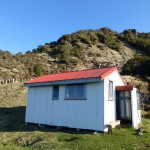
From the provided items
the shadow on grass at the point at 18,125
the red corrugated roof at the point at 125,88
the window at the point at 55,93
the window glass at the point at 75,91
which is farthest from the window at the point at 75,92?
the red corrugated roof at the point at 125,88

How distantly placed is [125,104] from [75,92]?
12.8ft

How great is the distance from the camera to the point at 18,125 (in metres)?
17.7

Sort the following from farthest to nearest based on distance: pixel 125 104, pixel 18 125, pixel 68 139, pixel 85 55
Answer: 1. pixel 85 55
2. pixel 18 125
3. pixel 125 104
4. pixel 68 139

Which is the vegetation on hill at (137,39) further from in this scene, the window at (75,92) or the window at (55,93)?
the window at (75,92)

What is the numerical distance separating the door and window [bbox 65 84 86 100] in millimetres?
3255

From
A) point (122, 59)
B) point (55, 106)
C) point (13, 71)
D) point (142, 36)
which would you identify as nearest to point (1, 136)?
point (55, 106)

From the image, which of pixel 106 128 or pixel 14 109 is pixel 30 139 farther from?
pixel 14 109

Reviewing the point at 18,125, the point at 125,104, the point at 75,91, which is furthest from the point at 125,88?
the point at 18,125

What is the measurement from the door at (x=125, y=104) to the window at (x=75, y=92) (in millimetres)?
3255

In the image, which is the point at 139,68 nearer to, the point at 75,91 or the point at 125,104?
the point at 125,104

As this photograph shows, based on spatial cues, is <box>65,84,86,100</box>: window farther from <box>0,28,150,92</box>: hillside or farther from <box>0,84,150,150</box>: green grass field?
<box>0,28,150,92</box>: hillside

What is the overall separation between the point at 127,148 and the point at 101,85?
4737 mm

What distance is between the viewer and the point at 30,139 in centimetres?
1312

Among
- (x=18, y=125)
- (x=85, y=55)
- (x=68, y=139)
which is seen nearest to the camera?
(x=68, y=139)
